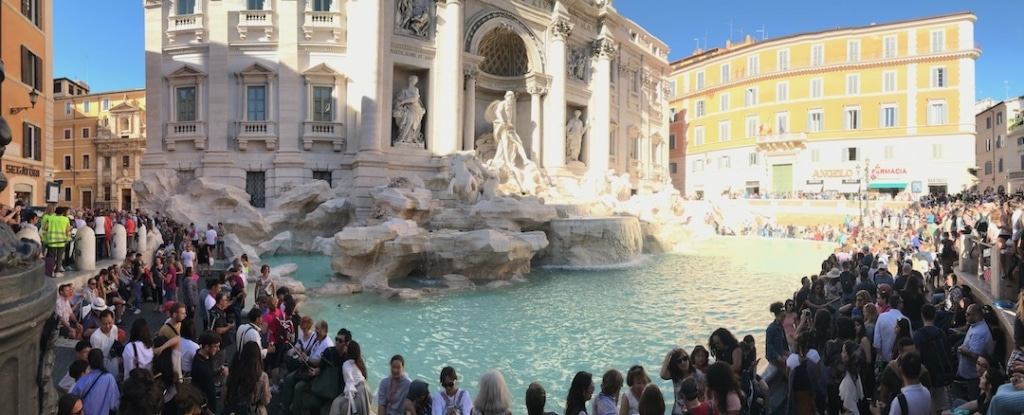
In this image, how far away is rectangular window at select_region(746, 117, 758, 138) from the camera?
126 feet

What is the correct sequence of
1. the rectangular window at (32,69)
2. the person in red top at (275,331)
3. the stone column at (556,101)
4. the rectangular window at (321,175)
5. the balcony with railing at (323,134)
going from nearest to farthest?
the person in red top at (275,331), the rectangular window at (32,69), the balcony with railing at (323,134), the rectangular window at (321,175), the stone column at (556,101)

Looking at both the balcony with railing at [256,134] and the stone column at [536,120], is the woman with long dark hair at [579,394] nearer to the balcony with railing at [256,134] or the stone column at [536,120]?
A: the balcony with railing at [256,134]

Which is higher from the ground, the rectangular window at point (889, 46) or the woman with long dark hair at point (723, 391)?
the rectangular window at point (889, 46)

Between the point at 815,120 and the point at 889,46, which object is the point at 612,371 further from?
the point at 889,46

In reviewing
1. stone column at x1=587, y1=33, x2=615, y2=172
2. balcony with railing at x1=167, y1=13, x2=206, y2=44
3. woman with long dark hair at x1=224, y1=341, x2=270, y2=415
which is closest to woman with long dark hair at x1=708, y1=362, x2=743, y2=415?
woman with long dark hair at x1=224, y1=341, x2=270, y2=415

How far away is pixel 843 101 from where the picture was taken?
1396 inches

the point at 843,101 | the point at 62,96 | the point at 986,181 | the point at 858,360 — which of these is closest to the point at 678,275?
the point at 858,360

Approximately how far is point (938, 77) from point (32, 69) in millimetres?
41961

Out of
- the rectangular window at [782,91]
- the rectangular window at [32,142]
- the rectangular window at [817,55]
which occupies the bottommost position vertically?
the rectangular window at [32,142]

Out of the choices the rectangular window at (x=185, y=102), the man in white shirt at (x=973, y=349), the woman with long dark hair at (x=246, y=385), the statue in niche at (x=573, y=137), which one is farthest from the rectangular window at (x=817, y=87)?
the woman with long dark hair at (x=246, y=385)

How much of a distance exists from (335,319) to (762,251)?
16.5 metres

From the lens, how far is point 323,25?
64.5 feet

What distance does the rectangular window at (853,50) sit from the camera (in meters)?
35.0

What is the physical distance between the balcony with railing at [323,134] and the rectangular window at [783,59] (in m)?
29.6
